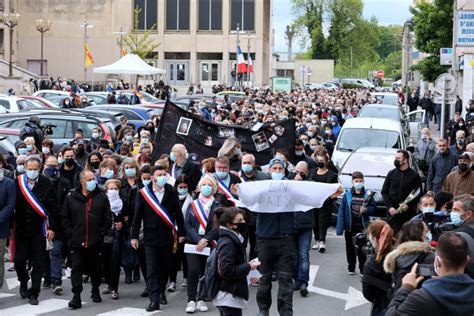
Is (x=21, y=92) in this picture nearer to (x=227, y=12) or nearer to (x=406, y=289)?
(x=227, y=12)

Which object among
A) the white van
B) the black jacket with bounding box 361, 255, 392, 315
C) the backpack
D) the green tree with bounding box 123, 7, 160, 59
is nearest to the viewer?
the black jacket with bounding box 361, 255, 392, 315

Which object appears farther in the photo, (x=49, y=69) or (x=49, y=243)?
(x=49, y=69)

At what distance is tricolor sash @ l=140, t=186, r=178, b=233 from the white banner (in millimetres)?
1498

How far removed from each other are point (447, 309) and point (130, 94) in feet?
126

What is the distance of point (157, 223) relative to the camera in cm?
1171

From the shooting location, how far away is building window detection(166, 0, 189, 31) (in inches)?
3236

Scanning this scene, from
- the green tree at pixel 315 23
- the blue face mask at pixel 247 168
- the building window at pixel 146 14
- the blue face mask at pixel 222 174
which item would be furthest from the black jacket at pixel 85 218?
the green tree at pixel 315 23

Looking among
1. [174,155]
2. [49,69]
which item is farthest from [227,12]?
[174,155]

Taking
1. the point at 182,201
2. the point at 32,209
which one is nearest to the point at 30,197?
the point at 32,209

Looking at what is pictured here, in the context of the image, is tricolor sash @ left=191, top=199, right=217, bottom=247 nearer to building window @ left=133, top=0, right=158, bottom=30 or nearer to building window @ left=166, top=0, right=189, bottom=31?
building window @ left=133, top=0, right=158, bottom=30

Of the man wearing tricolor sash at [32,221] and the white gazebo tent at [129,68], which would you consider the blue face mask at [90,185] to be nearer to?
the man wearing tricolor sash at [32,221]

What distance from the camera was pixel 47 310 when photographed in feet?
38.4

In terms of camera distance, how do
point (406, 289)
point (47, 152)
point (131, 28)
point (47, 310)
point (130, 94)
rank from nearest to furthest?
1. point (406, 289)
2. point (47, 310)
3. point (47, 152)
4. point (130, 94)
5. point (131, 28)

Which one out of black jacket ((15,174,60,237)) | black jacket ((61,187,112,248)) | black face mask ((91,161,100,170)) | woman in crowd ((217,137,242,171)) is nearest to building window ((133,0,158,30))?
woman in crowd ((217,137,242,171))
